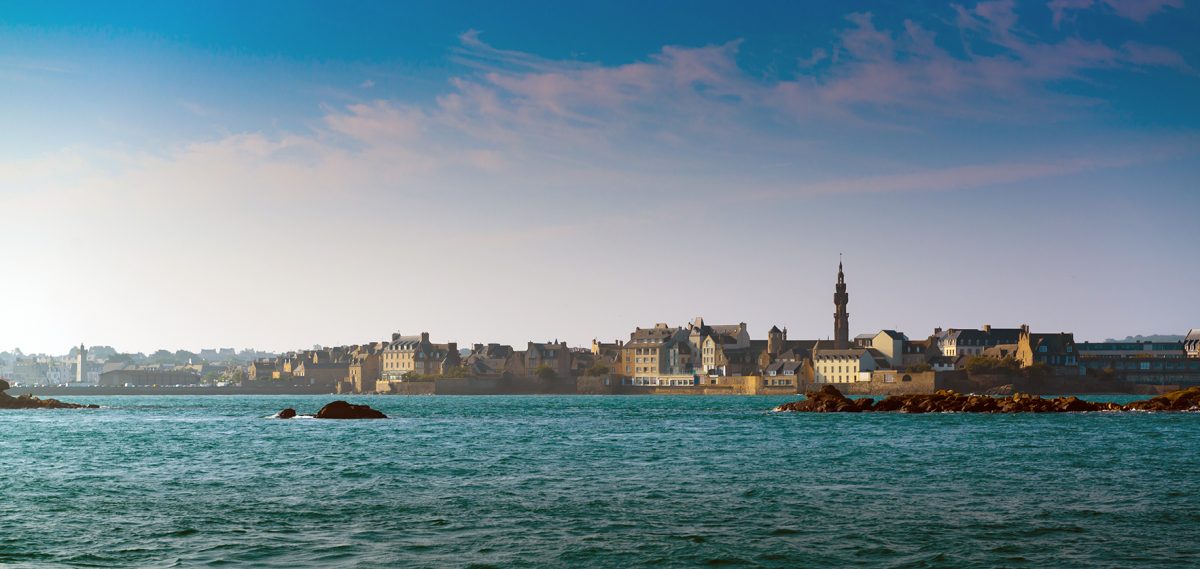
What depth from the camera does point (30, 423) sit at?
95.6 m

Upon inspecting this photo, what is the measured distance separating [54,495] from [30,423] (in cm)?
6565

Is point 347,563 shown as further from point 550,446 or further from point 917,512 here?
point 550,446

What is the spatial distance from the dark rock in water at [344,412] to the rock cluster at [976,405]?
Result: 36.9 m

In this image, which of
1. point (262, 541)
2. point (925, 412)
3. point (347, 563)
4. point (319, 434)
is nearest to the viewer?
point (347, 563)

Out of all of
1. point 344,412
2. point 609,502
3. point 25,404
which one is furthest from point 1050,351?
point 609,502

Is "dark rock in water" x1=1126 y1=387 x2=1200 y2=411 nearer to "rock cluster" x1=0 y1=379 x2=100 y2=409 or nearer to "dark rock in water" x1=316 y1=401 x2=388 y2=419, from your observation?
"dark rock in water" x1=316 y1=401 x2=388 y2=419

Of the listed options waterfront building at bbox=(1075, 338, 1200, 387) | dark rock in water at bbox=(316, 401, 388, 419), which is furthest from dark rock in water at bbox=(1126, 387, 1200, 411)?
waterfront building at bbox=(1075, 338, 1200, 387)

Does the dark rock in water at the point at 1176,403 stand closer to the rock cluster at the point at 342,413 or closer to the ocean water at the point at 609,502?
the ocean water at the point at 609,502

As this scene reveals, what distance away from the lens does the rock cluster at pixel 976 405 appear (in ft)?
331

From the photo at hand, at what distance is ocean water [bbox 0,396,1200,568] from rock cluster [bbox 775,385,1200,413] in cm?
3565

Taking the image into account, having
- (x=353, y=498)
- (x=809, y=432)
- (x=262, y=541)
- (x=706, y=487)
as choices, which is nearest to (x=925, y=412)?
(x=809, y=432)

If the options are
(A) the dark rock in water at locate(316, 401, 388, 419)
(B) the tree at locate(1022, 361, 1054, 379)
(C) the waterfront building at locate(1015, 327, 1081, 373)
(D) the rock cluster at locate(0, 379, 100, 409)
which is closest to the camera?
(A) the dark rock in water at locate(316, 401, 388, 419)

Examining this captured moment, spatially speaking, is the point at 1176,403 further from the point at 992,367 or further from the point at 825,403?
the point at 992,367

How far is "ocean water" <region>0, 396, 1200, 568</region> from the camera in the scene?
979 inches
